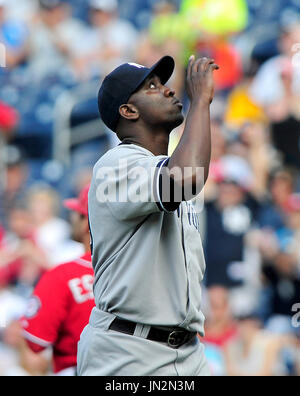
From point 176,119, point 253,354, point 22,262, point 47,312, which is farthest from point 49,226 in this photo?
point 176,119

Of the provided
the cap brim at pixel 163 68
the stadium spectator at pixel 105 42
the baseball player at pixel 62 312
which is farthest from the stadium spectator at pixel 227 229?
the cap brim at pixel 163 68

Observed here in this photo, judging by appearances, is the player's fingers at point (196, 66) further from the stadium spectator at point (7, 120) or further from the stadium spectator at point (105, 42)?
the stadium spectator at point (105, 42)

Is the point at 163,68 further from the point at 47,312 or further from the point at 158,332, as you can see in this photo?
the point at 47,312

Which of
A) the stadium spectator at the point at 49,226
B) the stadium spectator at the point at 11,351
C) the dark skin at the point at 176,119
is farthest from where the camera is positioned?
the stadium spectator at the point at 49,226

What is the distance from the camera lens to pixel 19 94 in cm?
815

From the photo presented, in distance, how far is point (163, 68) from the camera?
3020mm

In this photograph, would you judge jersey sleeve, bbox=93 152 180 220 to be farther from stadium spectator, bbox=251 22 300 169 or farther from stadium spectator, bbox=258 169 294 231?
stadium spectator, bbox=251 22 300 169

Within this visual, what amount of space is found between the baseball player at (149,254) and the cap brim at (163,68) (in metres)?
0.16

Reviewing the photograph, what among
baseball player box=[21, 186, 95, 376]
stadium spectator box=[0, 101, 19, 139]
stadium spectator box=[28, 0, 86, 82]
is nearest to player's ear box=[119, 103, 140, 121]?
baseball player box=[21, 186, 95, 376]

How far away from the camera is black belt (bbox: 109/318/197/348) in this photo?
273 cm

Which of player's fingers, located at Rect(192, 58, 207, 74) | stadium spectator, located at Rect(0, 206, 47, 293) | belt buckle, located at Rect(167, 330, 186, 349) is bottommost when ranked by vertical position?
stadium spectator, located at Rect(0, 206, 47, 293)

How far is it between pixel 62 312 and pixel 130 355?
110 centimetres

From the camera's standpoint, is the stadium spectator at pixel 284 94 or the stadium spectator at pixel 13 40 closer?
the stadium spectator at pixel 284 94

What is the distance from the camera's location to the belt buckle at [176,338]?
2.75m
